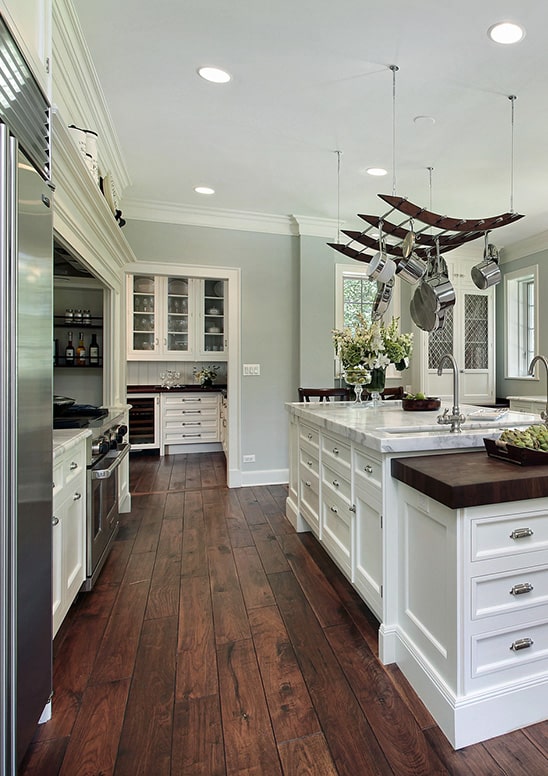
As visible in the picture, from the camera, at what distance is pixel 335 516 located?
2.24m

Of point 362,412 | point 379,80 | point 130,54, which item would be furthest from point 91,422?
point 379,80

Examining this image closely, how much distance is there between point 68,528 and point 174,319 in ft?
14.3

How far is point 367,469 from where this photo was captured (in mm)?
1808

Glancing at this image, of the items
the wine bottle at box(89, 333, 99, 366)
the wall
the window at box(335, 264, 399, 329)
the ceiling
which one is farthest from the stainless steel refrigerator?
the window at box(335, 264, 399, 329)

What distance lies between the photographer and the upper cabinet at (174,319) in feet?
18.7

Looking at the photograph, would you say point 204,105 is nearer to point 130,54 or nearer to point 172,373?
point 130,54

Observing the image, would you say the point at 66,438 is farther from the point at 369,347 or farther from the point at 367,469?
Result: the point at 369,347

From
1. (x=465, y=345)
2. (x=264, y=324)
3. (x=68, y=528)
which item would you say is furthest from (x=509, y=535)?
(x=465, y=345)

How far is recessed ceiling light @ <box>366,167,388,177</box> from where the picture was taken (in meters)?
3.29

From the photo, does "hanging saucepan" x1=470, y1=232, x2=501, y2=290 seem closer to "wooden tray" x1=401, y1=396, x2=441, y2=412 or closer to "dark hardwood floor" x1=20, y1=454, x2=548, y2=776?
"wooden tray" x1=401, y1=396, x2=441, y2=412

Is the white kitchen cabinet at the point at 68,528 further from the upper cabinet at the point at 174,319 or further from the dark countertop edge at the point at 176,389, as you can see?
the upper cabinet at the point at 174,319

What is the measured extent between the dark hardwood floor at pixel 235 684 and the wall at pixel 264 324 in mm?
1721

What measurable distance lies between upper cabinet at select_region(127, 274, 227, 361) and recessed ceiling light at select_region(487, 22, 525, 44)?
422 centimetres

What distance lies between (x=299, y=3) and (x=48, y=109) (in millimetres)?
1215
